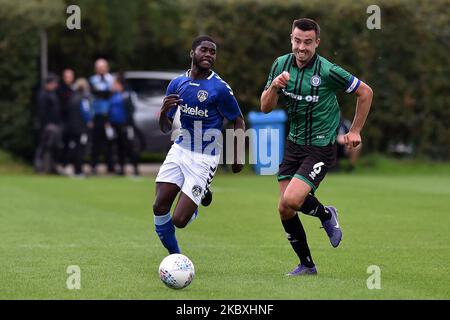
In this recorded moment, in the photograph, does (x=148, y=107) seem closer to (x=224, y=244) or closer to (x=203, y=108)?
(x=224, y=244)

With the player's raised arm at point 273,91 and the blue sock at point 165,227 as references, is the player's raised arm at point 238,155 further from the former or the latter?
the blue sock at point 165,227

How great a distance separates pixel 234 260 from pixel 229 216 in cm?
475

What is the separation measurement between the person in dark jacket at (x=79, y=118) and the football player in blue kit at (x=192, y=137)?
44.6ft

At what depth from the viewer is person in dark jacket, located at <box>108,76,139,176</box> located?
23312mm

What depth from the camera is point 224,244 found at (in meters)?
12.2

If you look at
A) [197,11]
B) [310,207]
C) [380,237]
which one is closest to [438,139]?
[197,11]

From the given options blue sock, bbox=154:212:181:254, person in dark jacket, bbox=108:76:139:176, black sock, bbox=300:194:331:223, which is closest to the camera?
black sock, bbox=300:194:331:223

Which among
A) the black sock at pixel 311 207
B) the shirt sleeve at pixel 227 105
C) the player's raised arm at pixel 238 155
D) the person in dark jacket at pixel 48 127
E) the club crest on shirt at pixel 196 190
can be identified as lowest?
the person in dark jacket at pixel 48 127

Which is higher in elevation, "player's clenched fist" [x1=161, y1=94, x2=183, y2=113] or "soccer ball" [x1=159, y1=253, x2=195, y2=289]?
"player's clenched fist" [x1=161, y1=94, x2=183, y2=113]

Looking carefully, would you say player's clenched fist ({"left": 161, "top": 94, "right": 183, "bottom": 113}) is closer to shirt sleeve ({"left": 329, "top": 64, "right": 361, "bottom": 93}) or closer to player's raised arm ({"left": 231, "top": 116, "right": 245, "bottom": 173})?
player's raised arm ({"left": 231, "top": 116, "right": 245, "bottom": 173})

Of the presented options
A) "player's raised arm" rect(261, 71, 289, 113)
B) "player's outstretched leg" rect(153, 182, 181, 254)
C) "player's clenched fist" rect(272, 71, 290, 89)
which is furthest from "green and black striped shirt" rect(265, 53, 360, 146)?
"player's outstretched leg" rect(153, 182, 181, 254)

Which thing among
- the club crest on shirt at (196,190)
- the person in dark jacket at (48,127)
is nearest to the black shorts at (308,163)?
the club crest on shirt at (196,190)

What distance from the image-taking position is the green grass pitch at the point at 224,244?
883cm

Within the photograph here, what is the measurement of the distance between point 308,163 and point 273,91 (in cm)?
79
